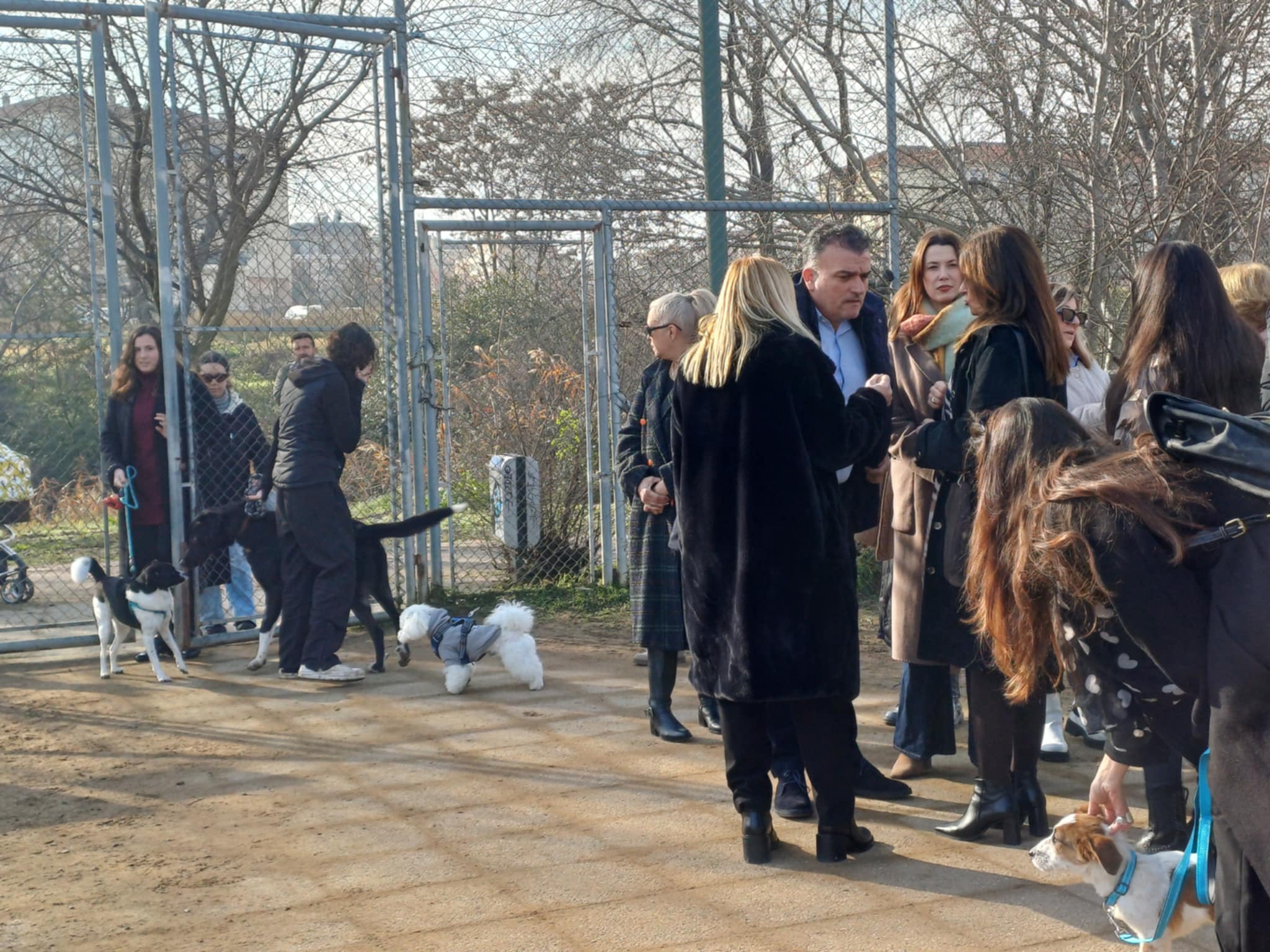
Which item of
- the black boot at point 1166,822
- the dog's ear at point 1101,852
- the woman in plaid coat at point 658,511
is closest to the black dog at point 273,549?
the woman in plaid coat at point 658,511

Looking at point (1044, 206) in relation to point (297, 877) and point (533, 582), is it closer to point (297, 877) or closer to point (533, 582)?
point (533, 582)

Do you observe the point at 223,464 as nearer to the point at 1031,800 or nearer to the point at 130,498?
the point at 130,498

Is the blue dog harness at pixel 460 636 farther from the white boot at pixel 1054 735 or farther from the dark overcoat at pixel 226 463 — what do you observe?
the white boot at pixel 1054 735

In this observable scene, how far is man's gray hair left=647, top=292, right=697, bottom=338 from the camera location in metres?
4.89

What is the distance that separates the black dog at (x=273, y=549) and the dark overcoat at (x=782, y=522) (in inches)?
138

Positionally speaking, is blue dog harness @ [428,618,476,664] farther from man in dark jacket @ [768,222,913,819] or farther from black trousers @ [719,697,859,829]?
black trousers @ [719,697,859,829]

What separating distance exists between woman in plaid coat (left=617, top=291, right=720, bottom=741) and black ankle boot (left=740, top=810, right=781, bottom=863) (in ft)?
3.78

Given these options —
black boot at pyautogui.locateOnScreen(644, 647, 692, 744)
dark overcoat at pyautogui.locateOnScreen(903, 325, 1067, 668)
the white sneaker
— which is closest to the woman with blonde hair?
dark overcoat at pyautogui.locateOnScreen(903, 325, 1067, 668)

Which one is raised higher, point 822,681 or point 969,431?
point 969,431

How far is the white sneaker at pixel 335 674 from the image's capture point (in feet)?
21.8

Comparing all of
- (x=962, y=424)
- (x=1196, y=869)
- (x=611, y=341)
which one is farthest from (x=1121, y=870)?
(x=611, y=341)

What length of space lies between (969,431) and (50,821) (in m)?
3.49

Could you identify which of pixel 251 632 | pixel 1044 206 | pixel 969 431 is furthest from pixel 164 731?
pixel 1044 206

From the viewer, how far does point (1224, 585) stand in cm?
206
